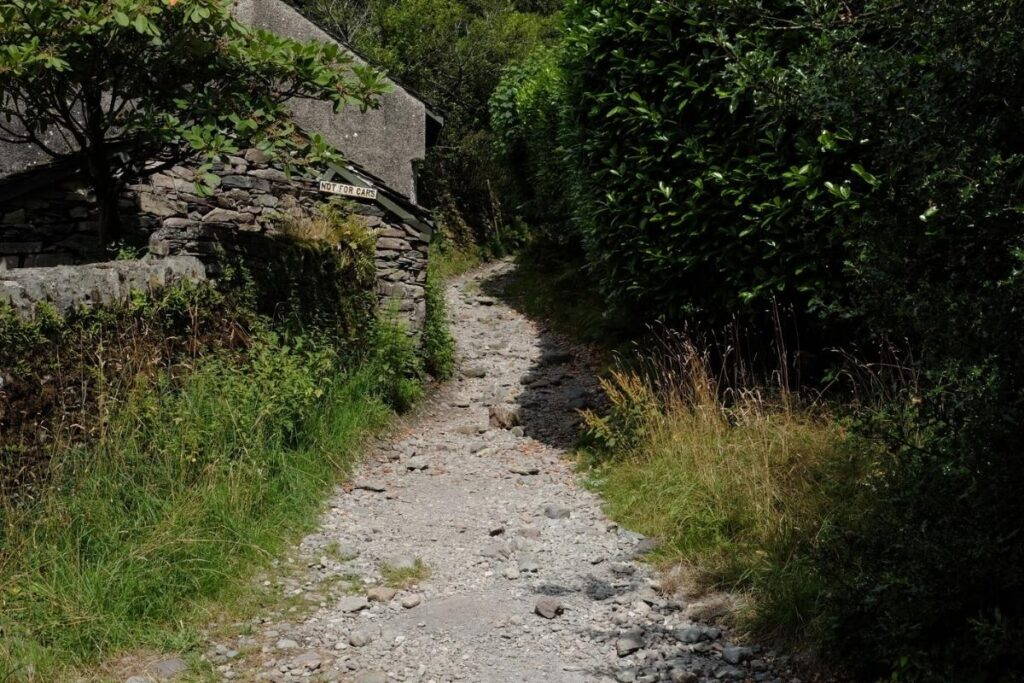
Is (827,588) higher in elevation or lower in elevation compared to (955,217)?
lower

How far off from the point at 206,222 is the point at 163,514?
18.5ft

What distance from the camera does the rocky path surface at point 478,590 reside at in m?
5.21

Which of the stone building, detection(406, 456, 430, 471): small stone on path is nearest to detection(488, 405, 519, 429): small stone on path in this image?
detection(406, 456, 430, 471): small stone on path

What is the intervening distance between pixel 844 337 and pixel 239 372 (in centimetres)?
503

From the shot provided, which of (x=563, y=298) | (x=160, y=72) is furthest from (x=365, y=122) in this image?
(x=563, y=298)

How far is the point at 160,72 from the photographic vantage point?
871 centimetres

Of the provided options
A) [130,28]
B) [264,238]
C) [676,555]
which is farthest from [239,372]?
[676,555]

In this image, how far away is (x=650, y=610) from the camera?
5844 millimetres

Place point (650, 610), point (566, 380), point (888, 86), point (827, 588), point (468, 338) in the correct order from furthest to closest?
1. point (468, 338)
2. point (566, 380)
3. point (650, 610)
4. point (827, 588)
5. point (888, 86)

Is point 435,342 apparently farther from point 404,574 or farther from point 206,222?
point 404,574

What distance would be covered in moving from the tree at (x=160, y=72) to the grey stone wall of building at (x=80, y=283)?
4.09 ft

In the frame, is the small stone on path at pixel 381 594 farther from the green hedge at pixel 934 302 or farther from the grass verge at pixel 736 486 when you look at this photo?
the green hedge at pixel 934 302

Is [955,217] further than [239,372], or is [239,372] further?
[239,372]

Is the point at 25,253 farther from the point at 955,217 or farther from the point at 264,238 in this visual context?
the point at 955,217
